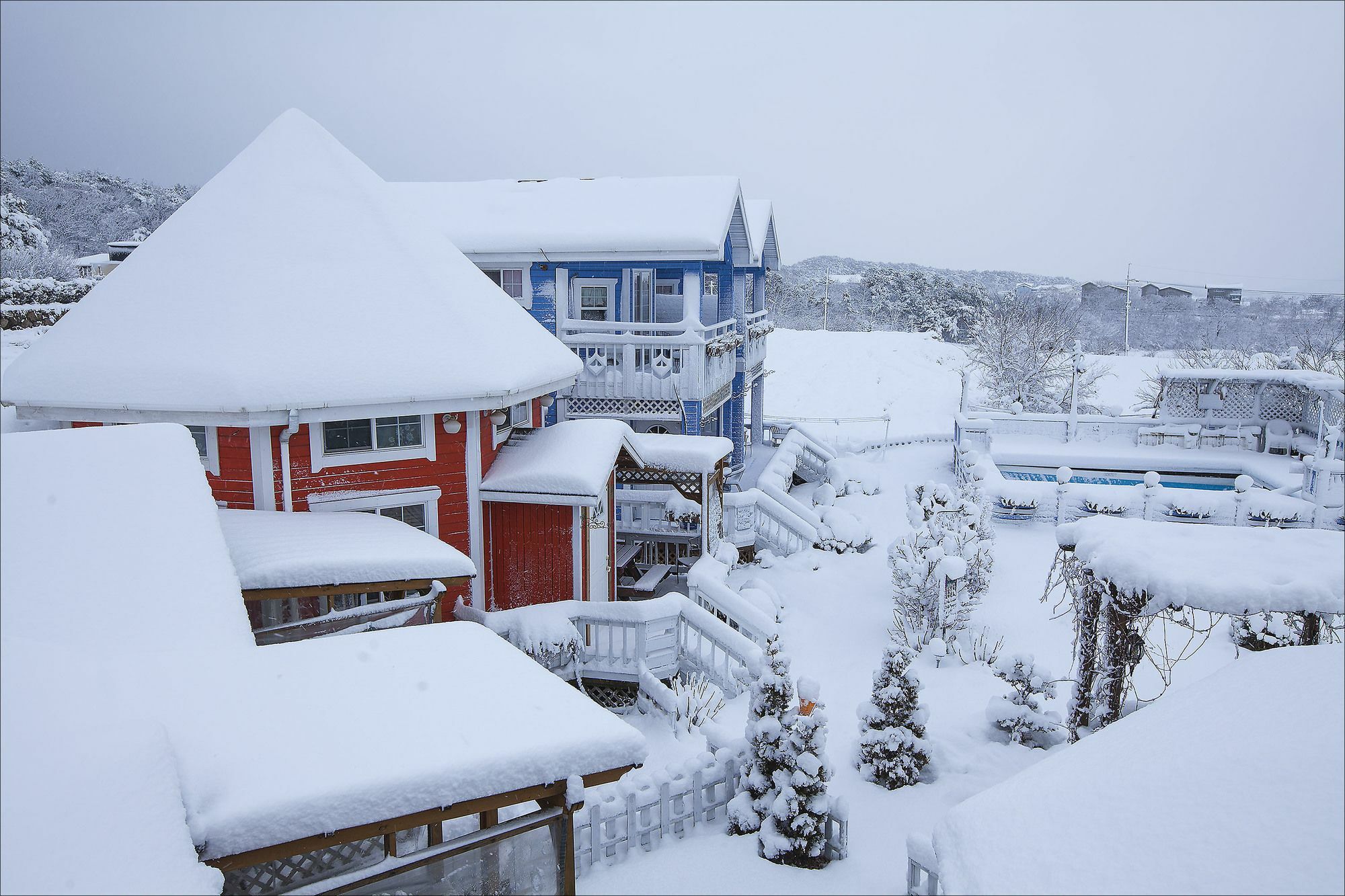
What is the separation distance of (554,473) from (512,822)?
240 inches

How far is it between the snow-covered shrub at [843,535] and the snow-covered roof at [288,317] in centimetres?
787

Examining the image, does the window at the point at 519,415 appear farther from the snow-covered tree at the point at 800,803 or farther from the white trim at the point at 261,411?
the snow-covered tree at the point at 800,803

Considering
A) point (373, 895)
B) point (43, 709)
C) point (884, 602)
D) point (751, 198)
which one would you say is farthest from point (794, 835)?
point (751, 198)

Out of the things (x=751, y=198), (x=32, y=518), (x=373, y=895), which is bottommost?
(x=373, y=895)

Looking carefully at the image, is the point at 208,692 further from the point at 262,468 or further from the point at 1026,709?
the point at 1026,709

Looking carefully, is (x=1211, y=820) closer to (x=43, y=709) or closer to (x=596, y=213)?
(x=43, y=709)

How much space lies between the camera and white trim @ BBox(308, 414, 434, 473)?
9617 mm

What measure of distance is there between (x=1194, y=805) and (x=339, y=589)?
6703 mm

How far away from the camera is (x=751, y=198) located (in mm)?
23578

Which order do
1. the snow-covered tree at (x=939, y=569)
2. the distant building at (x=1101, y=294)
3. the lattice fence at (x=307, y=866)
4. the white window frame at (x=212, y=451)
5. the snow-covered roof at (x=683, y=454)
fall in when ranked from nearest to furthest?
the lattice fence at (x=307, y=866) < the white window frame at (x=212, y=451) < the snow-covered tree at (x=939, y=569) < the snow-covered roof at (x=683, y=454) < the distant building at (x=1101, y=294)

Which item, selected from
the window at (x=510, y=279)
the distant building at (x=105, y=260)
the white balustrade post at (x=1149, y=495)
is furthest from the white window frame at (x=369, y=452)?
the white balustrade post at (x=1149, y=495)

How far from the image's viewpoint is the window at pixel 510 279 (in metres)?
18.4

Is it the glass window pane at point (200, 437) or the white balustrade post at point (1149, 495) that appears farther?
the white balustrade post at point (1149, 495)

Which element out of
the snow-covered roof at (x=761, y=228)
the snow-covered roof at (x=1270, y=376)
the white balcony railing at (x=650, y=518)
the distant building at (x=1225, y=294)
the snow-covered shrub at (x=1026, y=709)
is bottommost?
the snow-covered shrub at (x=1026, y=709)
